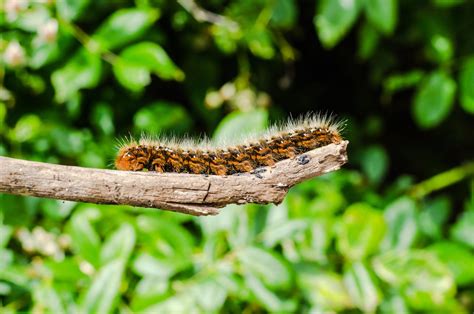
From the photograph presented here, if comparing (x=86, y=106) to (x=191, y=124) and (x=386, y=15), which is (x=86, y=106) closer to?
(x=191, y=124)

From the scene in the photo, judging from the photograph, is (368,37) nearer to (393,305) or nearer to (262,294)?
(393,305)

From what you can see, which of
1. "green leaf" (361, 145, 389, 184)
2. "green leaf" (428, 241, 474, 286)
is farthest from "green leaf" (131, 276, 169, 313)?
"green leaf" (361, 145, 389, 184)

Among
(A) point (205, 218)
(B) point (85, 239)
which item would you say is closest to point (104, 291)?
(B) point (85, 239)

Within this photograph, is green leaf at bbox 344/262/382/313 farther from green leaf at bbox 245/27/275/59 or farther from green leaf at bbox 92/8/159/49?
green leaf at bbox 92/8/159/49

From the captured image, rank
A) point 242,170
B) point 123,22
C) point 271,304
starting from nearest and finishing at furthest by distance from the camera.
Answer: point 242,170
point 271,304
point 123,22

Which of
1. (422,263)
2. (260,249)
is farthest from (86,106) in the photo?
(422,263)

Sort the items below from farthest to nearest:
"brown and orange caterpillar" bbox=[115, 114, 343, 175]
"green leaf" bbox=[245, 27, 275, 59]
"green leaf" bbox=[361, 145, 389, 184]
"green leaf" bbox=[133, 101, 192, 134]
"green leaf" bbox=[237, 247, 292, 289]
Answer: "green leaf" bbox=[361, 145, 389, 184] < "green leaf" bbox=[245, 27, 275, 59] < "green leaf" bbox=[133, 101, 192, 134] < "green leaf" bbox=[237, 247, 292, 289] < "brown and orange caterpillar" bbox=[115, 114, 343, 175]
